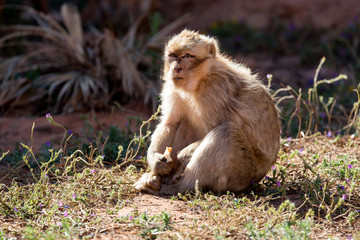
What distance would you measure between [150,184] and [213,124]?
83 centimetres

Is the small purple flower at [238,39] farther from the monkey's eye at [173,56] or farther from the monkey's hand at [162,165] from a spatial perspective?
the monkey's hand at [162,165]

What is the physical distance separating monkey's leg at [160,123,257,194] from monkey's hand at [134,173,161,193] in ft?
0.84

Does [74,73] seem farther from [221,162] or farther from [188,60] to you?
[221,162]

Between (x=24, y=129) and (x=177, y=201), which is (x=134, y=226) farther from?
(x=24, y=129)

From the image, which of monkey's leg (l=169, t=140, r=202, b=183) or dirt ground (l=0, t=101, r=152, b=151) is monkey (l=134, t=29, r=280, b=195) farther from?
dirt ground (l=0, t=101, r=152, b=151)

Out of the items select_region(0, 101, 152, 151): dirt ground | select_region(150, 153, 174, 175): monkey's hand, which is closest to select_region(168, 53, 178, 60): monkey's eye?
select_region(150, 153, 174, 175): monkey's hand

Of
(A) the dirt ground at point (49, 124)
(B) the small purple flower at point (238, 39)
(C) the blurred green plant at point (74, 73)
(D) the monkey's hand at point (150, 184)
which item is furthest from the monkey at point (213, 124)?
(B) the small purple flower at point (238, 39)

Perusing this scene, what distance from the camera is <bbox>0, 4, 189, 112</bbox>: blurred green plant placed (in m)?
8.32

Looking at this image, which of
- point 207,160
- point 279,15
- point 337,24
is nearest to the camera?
point 207,160

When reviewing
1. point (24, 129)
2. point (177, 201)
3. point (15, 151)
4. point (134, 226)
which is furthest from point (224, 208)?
point (24, 129)

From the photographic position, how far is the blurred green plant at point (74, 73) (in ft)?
27.3

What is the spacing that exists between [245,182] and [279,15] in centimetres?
882

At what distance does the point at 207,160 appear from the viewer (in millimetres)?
4613

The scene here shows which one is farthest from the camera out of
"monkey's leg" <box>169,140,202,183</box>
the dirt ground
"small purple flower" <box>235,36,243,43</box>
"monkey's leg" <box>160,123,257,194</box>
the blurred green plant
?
"small purple flower" <box>235,36,243,43</box>
